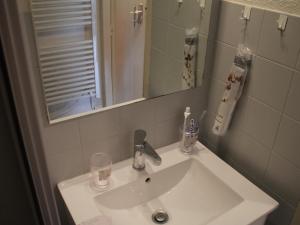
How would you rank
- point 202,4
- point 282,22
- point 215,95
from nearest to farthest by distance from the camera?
1. point 282,22
2. point 202,4
3. point 215,95

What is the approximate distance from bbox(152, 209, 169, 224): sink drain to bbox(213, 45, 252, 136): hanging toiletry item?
14.5 inches

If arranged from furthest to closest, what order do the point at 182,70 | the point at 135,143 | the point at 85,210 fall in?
the point at 182,70
the point at 135,143
the point at 85,210

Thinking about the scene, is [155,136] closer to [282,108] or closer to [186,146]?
[186,146]

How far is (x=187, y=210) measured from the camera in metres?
1.08

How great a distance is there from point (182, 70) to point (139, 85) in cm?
20

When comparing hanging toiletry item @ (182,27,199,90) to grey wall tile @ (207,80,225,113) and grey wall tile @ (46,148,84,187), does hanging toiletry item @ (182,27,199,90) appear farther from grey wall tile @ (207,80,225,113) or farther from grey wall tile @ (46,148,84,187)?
grey wall tile @ (46,148,84,187)

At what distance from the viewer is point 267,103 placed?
1.00 metres

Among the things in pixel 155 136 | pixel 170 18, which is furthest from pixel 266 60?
pixel 155 136

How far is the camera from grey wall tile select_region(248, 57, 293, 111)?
36.3 inches

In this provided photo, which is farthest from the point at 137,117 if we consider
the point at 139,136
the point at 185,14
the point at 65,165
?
the point at 185,14

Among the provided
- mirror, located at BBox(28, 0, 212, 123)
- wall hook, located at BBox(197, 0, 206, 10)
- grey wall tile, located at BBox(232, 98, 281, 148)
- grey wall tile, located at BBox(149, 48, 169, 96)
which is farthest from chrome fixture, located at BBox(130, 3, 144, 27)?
grey wall tile, located at BBox(232, 98, 281, 148)

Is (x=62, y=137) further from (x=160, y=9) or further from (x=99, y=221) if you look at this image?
(x=160, y=9)

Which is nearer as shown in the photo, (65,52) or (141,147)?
(65,52)

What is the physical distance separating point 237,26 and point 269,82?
228 millimetres
